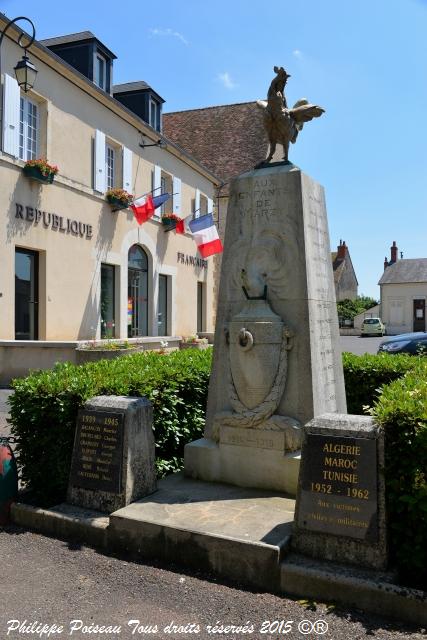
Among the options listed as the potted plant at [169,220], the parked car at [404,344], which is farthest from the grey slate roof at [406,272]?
the parked car at [404,344]

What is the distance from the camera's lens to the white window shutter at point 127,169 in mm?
Answer: 16484

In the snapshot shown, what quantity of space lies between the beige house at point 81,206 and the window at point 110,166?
31 millimetres

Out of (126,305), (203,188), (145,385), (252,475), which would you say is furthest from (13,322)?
(203,188)

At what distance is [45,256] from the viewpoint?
42.9 ft

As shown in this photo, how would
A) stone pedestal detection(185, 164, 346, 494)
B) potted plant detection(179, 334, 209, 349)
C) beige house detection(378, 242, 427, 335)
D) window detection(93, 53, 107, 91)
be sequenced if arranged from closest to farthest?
stone pedestal detection(185, 164, 346, 494) → window detection(93, 53, 107, 91) → potted plant detection(179, 334, 209, 349) → beige house detection(378, 242, 427, 335)

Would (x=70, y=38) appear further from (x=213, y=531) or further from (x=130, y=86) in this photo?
(x=213, y=531)

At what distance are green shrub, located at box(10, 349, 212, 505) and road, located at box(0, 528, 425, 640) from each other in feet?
3.19

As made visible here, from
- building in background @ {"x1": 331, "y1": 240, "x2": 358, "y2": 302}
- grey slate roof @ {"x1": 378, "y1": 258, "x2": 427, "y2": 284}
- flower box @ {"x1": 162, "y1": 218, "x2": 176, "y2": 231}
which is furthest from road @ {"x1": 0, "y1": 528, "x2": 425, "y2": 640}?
building in background @ {"x1": 331, "y1": 240, "x2": 358, "y2": 302}

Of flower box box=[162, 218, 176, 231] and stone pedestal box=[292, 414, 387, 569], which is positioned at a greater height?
flower box box=[162, 218, 176, 231]

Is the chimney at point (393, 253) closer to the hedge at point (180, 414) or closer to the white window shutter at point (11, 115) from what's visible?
the white window shutter at point (11, 115)

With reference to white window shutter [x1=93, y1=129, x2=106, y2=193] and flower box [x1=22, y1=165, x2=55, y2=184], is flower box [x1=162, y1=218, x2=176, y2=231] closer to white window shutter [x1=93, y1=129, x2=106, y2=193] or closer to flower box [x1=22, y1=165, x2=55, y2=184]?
white window shutter [x1=93, y1=129, x2=106, y2=193]

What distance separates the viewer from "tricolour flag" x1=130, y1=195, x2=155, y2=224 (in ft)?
51.9

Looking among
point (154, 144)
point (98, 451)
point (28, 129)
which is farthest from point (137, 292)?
point (98, 451)

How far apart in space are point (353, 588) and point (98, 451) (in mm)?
2179
